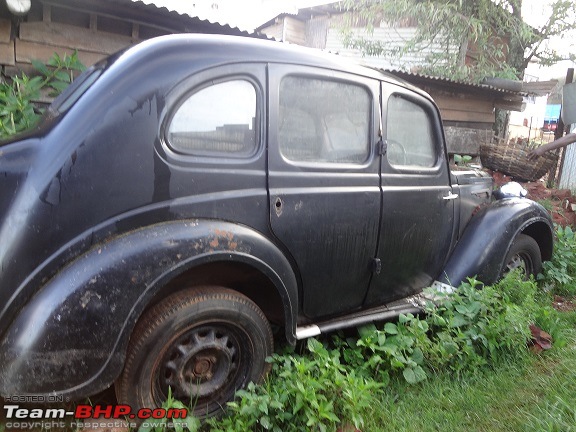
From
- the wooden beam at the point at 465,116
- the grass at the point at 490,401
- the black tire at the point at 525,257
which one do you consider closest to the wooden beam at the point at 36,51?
the grass at the point at 490,401

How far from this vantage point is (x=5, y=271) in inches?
70.4

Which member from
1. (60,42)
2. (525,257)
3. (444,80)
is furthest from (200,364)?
(444,80)

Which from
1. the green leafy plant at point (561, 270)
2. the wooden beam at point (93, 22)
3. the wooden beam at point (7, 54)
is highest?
the wooden beam at point (93, 22)

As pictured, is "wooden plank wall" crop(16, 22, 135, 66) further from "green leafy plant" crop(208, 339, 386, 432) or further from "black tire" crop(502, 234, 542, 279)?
"black tire" crop(502, 234, 542, 279)

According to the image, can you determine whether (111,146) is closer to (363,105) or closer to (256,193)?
(256,193)

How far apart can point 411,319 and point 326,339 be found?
0.57 meters

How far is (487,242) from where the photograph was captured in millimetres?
3465

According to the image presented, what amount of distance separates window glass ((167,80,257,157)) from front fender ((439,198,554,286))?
1.99 meters

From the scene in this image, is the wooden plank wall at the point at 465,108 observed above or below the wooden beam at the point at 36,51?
below

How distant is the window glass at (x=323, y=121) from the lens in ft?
8.21

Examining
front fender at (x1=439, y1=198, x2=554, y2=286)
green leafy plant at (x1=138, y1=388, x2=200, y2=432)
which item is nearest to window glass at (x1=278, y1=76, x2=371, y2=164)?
front fender at (x1=439, y1=198, x2=554, y2=286)

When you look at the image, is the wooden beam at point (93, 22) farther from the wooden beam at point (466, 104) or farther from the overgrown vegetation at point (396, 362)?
the wooden beam at point (466, 104)

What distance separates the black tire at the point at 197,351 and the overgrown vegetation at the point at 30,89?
2284 millimetres

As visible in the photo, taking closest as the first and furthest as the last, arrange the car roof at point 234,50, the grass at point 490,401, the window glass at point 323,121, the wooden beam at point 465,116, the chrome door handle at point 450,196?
the car roof at point 234,50 < the grass at point 490,401 < the window glass at point 323,121 < the chrome door handle at point 450,196 < the wooden beam at point 465,116
